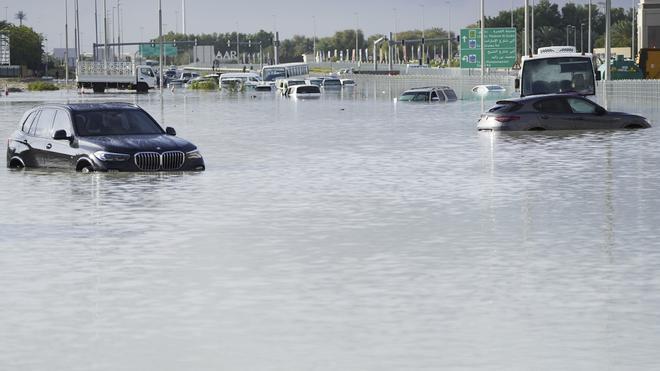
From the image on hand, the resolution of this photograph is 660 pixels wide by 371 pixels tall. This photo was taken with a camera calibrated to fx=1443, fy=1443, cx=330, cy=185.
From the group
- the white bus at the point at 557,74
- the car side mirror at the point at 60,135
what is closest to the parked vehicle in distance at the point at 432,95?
the white bus at the point at 557,74

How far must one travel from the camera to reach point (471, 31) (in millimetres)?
104125

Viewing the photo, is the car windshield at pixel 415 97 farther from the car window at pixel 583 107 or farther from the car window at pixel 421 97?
the car window at pixel 583 107

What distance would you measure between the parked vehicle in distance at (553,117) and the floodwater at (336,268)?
12599mm

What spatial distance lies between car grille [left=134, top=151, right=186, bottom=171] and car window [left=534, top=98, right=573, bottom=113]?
1738cm

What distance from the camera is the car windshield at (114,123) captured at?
25766 millimetres

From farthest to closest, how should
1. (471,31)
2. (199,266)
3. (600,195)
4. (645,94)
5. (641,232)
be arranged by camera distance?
1. (471,31)
2. (645,94)
3. (600,195)
4. (641,232)
5. (199,266)

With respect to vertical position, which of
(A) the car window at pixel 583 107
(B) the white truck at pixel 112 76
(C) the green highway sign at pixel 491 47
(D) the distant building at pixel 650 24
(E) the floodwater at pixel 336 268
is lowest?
(E) the floodwater at pixel 336 268

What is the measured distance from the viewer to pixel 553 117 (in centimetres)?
4044

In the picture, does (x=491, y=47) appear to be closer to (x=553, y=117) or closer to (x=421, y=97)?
(x=421, y=97)

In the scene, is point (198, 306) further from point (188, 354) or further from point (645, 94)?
point (645, 94)

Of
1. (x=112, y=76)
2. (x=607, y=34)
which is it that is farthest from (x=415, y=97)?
(x=112, y=76)

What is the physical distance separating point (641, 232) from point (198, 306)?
661 centimetres

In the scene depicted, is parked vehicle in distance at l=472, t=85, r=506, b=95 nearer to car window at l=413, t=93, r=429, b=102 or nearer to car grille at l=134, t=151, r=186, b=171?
car window at l=413, t=93, r=429, b=102

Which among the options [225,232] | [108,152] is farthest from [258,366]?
[108,152]
